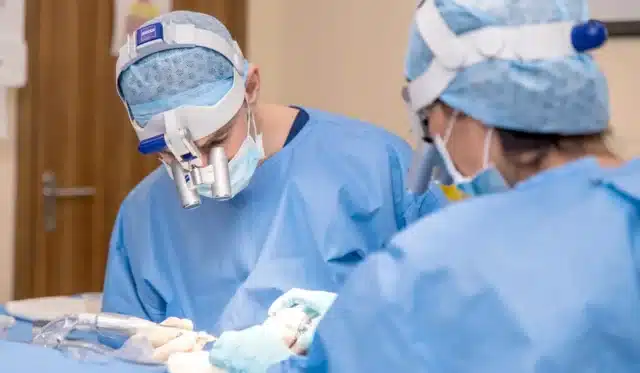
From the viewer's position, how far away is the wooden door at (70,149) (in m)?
2.56

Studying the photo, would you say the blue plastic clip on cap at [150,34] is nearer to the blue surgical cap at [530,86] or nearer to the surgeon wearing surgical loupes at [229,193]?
the surgeon wearing surgical loupes at [229,193]

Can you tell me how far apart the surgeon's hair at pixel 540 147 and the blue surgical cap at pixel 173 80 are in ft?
2.09

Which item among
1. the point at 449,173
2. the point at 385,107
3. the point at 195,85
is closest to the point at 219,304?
the point at 195,85

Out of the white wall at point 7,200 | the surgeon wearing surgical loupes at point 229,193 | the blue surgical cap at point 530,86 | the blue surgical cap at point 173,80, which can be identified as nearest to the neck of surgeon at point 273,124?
the surgeon wearing surgical loupes at point 229,193

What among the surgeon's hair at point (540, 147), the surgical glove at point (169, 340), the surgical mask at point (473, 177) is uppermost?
the surgeon's hair at point (540, 147)

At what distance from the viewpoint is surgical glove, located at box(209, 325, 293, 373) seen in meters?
1.07

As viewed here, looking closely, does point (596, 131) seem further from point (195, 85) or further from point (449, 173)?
point (195, 85)

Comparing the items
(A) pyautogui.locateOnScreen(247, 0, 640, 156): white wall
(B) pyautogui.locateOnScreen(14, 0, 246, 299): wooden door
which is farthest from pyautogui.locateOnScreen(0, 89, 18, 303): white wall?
(A) pyautogui.locateOnScreen(247, 0, 640, 156): white wall

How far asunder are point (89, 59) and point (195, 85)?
1.42 meters

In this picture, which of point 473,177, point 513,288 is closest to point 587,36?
point 473,177

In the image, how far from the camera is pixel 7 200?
2.52 m

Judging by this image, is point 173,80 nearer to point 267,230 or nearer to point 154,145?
point 154,145

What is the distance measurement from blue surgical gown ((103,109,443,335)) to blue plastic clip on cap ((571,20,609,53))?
0.54 metres

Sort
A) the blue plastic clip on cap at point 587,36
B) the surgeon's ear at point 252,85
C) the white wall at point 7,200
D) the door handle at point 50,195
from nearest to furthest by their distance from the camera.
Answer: the blue plastic clip on cap at point 587,36
the surgeon's ear at point 252,85
the white wall at point 7,200
the door handle at point 50,195
